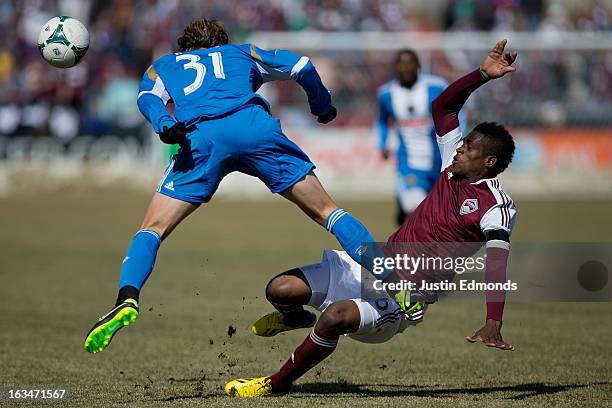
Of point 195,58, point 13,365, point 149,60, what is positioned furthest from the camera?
point 149,60

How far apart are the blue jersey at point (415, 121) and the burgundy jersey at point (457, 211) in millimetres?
5900

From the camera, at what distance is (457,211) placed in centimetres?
610

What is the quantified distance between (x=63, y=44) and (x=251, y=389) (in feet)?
9.29

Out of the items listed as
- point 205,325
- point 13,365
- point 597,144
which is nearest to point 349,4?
point 597,144

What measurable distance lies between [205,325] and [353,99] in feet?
44.0

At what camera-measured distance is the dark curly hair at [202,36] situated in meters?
6.82

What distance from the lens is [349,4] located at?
25.3 metres

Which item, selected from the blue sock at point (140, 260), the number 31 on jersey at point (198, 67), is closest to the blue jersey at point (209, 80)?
the number 31 on jersey at point (198, 67)

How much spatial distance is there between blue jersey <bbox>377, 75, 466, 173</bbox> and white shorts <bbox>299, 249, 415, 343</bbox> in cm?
604

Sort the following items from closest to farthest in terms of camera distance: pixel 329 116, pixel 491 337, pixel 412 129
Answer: pixel 491 337 < pixel 329 116 < pixel 412 129

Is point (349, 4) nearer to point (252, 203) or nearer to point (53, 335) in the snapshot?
point (252, 203)

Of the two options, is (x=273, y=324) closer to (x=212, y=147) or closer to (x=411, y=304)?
(x=411, y=304)

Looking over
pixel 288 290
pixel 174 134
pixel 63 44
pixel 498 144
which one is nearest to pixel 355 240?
pixel 288 290

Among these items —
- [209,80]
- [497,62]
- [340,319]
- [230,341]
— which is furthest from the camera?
[230,341]
